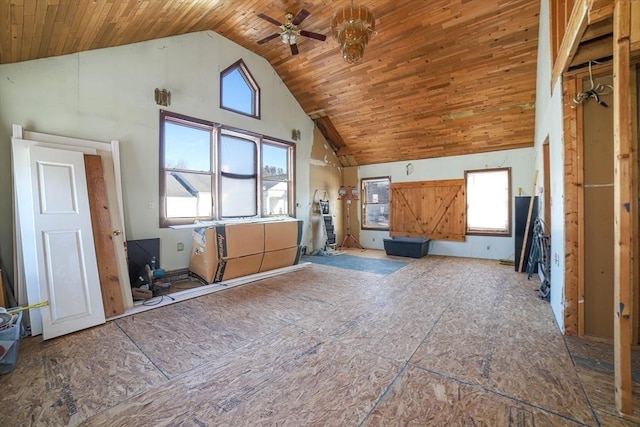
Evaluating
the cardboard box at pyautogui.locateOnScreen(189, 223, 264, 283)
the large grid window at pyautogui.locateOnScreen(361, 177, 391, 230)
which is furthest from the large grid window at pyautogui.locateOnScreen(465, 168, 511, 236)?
the cardboard box at pyautogui.locateOnScreen(189, 223, 264, 283)

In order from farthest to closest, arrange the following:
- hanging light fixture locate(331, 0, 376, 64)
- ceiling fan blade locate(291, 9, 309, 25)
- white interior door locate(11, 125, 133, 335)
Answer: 1. ceiling fan blade locate(291, 9, 309, 25)
2. hanging light fixture locate(331, 0, 376, 64)
3. white interior door locate(11, 125, 133, 335)

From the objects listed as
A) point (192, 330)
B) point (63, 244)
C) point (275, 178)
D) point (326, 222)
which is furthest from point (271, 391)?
point (326, 222)

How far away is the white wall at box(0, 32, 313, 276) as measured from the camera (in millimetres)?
3299

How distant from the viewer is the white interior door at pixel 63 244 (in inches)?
111

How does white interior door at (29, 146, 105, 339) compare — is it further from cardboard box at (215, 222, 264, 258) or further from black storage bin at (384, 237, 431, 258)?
black storage bin at (384, 237, 431, 258)

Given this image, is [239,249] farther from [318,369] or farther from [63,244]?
[318,369]

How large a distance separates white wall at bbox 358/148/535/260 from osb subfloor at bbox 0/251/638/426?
342 cm

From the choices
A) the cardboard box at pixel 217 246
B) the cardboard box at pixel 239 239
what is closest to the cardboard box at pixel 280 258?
the cardboard box at pixel 239 239

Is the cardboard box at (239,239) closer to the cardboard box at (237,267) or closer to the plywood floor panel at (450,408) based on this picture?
the cardboard box at (237,267)

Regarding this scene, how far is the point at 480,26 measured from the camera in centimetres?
459

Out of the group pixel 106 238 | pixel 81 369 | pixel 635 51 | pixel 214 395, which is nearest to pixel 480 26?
pixel 635 51

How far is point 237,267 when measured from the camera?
4.79m

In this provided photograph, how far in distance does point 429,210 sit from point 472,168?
→ 59.1 inches

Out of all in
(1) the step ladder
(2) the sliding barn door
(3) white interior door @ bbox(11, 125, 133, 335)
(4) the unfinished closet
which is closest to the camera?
(4) the unfinished closet
